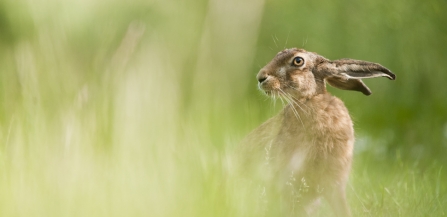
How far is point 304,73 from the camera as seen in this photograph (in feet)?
14.3

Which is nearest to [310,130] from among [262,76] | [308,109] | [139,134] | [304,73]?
[308,109]

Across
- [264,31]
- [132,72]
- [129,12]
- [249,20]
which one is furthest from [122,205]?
[264,31]

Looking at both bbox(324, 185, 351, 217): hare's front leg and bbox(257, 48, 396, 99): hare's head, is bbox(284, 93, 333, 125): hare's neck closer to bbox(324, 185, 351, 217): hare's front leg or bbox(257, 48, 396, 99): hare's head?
bbox(257, 48, 396, 99): hare's head

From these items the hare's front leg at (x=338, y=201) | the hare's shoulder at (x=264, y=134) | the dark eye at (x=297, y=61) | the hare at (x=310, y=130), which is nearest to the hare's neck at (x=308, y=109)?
the hare at (x=310, y=130)

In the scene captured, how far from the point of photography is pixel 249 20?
3822 millimetres

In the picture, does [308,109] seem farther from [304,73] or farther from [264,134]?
[264,134]

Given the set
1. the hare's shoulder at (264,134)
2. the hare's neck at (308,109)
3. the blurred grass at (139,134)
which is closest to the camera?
the blurred grass at (139,134)

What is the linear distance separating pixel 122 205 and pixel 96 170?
12.3 inches

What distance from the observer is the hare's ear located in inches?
166

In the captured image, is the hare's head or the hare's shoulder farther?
the hare's shoulder

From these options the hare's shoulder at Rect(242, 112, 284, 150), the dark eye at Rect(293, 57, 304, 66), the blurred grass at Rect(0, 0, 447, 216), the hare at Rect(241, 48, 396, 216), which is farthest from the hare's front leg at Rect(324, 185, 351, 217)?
the dark eye at Rect(293, 57, 304, 66)

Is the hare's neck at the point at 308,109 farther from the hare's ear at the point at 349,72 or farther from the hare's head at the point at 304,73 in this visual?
the hare's ear at the point at 349,72

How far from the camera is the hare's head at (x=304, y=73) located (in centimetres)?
428

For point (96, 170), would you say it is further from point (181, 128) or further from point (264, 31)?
A: point (264, 31)
